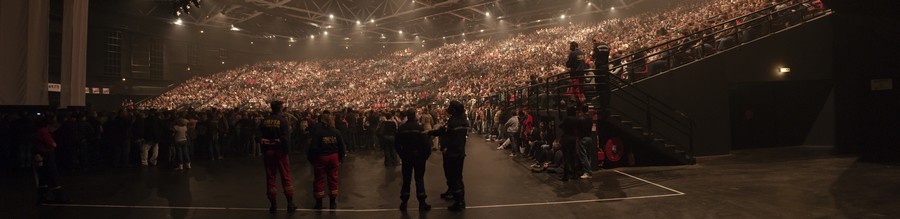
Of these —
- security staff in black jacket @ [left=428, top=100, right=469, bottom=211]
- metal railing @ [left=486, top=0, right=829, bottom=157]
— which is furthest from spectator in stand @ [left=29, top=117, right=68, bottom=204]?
metal railing @ [left=486, top=0, right=829, bottom=157]

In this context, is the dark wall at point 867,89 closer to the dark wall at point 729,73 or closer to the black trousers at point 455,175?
the dark wall at point 729,73

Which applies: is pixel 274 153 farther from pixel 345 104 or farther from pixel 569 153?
pixel 345 104

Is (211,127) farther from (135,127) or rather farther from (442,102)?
(442,102)

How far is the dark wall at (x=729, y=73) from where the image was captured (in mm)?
10992

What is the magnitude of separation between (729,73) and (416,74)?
90.3 ft

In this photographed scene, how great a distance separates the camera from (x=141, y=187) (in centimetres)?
805

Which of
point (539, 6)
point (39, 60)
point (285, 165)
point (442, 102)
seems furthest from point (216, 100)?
point (285, 165)

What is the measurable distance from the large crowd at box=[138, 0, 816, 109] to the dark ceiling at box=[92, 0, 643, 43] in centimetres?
228

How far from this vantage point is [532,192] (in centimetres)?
715

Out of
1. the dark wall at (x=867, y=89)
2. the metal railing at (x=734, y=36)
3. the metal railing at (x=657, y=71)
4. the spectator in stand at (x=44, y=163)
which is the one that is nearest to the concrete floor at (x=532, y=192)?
the spectator in stand at (x=44, y=163)

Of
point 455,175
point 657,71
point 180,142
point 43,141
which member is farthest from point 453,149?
point 180,142

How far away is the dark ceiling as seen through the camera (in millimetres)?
35344

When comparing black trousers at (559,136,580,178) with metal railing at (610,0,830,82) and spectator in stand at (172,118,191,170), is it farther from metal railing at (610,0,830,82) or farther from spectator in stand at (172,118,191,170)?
spectator in stand at (172,118,191,170)

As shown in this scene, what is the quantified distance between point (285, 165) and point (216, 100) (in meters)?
33.4
